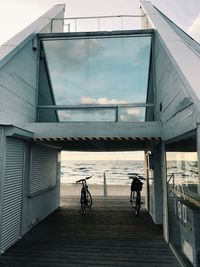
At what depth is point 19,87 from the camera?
6.31 m

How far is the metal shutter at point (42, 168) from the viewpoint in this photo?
6727 millimetres

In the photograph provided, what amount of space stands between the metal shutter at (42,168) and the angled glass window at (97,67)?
1.76 m

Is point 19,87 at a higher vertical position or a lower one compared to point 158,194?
higher

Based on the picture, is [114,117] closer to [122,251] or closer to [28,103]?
[28,103]

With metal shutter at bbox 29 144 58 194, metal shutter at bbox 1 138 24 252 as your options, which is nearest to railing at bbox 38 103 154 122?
metal shutter at bbox 29 144 58 194

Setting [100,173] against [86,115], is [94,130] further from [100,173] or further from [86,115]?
[100,173]

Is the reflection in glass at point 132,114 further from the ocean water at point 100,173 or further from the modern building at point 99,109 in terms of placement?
the ocean water at point 100,173

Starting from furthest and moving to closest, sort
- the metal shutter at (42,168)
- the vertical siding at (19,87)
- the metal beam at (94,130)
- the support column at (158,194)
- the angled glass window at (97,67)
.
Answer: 1. the angled glass window at (97,67)
2. the support column at (158,194)
3. the metal shutter at (42,168)
4. the metal beam at (94,130)
5. the vertical siding at (19,87)

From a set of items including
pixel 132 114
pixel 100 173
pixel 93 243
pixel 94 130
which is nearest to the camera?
pixel 93 243

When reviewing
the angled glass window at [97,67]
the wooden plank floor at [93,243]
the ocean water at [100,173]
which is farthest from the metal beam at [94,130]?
the ocean water at [100,173]

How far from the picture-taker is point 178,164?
14.6 ft

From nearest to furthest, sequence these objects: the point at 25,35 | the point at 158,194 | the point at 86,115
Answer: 1. the point at 25,35
2. the point at 158,194
3. the point at 86,115

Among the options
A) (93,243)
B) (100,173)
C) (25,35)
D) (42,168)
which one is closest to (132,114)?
(42,168)

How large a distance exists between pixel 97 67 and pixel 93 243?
17.7 ft
